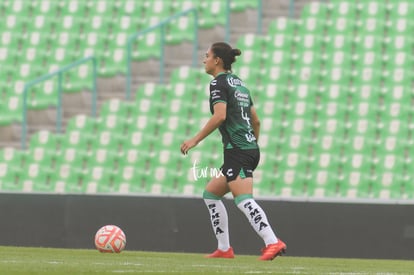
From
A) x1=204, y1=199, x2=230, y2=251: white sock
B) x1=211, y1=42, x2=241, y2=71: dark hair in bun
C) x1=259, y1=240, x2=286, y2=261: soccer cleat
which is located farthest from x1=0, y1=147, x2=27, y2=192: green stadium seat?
x1=259, y1=240, x2=286, y2=261: soccer cleat

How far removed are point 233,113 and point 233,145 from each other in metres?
0.27

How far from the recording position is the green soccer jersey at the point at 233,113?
880 centimetres

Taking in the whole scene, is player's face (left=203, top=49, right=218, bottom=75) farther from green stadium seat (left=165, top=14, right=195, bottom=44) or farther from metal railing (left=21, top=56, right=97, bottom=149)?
green stadium seat (left=165, top=14, right=195, bottom=44)

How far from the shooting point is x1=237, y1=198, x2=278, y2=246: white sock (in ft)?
27.9

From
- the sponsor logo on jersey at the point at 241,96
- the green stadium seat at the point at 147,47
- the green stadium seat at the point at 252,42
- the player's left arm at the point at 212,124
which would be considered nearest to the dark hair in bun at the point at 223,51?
the sponsor logo on jersey at the point at 241,96

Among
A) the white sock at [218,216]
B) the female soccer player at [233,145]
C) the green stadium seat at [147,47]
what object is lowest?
the white sock at [218,216]

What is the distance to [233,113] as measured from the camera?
8.86 m

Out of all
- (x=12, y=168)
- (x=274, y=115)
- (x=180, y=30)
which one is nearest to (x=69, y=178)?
(x=12, y=168)

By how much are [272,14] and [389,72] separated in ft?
9.02

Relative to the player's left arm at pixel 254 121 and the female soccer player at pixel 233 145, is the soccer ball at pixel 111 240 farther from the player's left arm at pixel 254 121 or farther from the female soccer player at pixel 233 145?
the player's left arm at pixel 254 121

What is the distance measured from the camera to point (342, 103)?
15352 mm

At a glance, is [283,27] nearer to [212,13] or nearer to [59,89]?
[212,13]

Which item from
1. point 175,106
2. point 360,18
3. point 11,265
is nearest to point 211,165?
point 175,106

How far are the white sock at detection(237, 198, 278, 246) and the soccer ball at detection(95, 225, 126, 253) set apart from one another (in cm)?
162
